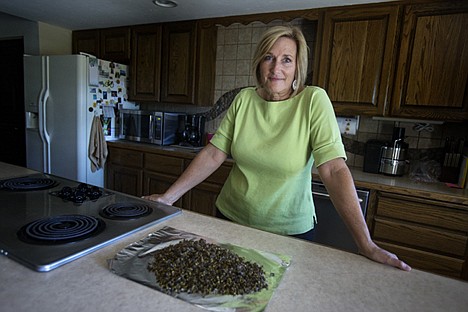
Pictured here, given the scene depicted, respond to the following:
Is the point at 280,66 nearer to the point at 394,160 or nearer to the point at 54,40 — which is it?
the point at 394,160

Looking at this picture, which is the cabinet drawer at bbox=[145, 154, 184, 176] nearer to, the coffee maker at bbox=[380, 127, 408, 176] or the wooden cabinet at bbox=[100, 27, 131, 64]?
the wooden cabinet at bbox=[100, 27, 131, 64]

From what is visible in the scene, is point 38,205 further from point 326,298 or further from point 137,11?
point 137,11

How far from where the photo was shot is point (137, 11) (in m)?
2.60

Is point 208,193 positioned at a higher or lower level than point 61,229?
lower

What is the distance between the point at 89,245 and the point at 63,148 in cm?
261

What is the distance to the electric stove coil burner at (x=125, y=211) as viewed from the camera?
906 mm

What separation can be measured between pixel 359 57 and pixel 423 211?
1.10 m

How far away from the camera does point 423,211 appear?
181 centimetres

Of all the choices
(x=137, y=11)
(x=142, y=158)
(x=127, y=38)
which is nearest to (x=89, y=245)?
(x=142, y=158)

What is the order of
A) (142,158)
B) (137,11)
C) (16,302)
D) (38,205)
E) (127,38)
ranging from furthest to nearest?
1. (127,38)
2. (142,158)
3. (137,11)
4. (38,205)
5. (16,302)

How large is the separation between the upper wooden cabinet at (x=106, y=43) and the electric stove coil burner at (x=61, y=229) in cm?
262

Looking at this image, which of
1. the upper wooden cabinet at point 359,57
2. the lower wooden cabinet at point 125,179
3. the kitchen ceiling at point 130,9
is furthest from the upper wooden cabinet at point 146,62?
the upper wooden cabinet at point 359,57

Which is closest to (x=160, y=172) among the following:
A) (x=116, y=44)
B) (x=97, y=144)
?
(x=97, y=144)

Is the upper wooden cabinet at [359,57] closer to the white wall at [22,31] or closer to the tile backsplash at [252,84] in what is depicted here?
the tile backsplash at [252,84]
